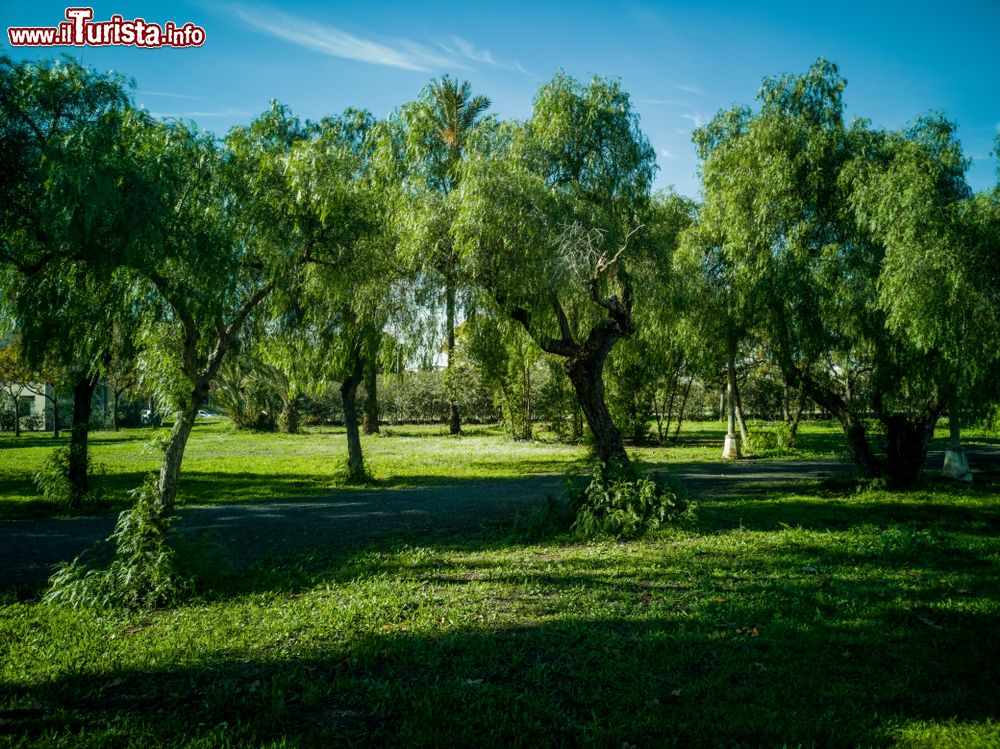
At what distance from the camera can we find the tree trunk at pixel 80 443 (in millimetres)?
11539

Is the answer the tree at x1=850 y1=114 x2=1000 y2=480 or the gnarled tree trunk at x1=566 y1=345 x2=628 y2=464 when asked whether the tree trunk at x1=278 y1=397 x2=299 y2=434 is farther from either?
the tree at x1=850 y1=114 x2=1000 y2=480

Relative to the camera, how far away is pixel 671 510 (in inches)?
367

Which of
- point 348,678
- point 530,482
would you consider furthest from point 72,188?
point 530,482

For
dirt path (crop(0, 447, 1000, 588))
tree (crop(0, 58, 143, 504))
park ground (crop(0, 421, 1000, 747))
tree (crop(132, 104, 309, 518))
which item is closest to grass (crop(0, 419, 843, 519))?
dirt path (crop(0, 447, 1000, 588))

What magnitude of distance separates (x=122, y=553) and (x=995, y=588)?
9.03 meters

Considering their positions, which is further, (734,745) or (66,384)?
(66,384)

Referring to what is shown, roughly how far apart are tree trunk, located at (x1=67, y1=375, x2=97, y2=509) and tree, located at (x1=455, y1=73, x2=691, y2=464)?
8345 millimetres

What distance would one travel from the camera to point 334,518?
10.8 meters

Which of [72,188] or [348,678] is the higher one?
[72,188]

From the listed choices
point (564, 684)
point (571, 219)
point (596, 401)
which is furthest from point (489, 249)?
point (564, 684)

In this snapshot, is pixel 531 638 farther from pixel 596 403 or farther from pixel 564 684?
pixel 596 403

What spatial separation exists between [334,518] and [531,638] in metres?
6.75

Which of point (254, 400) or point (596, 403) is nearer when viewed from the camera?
point (596, 403)

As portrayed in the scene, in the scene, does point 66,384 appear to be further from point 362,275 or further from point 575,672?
point 575,672
